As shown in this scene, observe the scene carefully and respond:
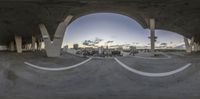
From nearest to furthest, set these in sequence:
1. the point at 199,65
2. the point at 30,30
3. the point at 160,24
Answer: the point at 160,24 < the point at 199,65 < the point at 30,30

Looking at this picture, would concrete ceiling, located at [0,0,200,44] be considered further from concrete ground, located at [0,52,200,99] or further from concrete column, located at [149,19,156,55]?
concrete ground, located at [0,52,200,99]

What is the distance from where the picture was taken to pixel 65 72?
26.5ft

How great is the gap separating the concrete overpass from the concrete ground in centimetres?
62

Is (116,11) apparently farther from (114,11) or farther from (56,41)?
(56,41)

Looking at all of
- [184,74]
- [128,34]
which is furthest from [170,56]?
[128,34]

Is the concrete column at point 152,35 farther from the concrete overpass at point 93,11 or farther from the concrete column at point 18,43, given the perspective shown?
the concrete column at point 18,43

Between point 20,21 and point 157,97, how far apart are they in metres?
4.29

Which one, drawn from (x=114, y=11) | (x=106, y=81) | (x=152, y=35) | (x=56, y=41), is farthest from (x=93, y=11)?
(x=106, y=81)

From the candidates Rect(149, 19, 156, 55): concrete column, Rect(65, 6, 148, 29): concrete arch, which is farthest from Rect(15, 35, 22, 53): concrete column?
Rect(149, 19, 156, 55): concrete column

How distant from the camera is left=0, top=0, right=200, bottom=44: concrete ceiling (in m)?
6.20

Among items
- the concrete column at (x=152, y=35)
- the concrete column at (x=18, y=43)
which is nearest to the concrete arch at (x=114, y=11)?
the concrete column at (x=152, y=35)

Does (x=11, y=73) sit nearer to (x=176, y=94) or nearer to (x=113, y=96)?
(x=113, y=96)

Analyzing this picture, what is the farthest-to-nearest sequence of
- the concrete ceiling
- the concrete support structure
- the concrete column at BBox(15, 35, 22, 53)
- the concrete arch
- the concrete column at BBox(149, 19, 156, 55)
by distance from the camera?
the concrete column at BBox(15, 35, 22, 53) < the concrete support structure < the concrete column at BBox(149, 19, 156, 55) < the concrete arch < the concrete ceiling

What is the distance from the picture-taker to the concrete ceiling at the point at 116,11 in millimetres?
6195
